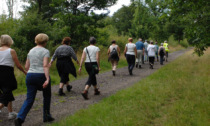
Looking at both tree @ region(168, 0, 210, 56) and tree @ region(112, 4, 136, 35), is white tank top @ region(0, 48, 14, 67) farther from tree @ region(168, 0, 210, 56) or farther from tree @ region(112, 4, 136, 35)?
tree @ region(112, 4, 136, 35)

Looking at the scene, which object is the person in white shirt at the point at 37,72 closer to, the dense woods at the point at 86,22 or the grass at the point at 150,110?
the grass at the point at 150,110

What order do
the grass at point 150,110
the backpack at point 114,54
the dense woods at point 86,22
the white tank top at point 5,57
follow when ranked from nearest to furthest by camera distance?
the grass at point 150,110, the white tank top at point 5,57, the dense woods at point 86,22, the backpack at point 114,54

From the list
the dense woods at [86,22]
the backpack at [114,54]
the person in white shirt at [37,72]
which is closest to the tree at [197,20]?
the dense woods at [86,22]

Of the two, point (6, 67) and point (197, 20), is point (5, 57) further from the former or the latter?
point (197, 20)

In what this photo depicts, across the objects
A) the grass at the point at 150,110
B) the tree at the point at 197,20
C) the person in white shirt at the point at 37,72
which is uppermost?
the tree at the point at 197,20

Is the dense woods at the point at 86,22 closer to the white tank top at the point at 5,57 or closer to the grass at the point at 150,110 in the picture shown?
the grass at the point at 150,110

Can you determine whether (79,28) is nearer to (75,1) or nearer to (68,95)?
(75,1)

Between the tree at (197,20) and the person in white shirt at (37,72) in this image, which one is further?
the tree at (197,20)

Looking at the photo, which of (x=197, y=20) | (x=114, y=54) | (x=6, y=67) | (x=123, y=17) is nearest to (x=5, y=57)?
(x=6, y=67)

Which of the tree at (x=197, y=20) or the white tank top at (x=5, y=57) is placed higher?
the tree at (x=197, y=20)

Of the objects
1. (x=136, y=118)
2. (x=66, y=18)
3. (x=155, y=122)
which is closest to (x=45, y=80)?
(x=136, y=118)

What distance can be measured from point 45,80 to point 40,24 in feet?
27.2

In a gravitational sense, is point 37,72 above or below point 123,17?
below

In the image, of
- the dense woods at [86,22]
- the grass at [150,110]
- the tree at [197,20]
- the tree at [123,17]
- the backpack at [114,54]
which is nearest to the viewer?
the grass at [150,110]
